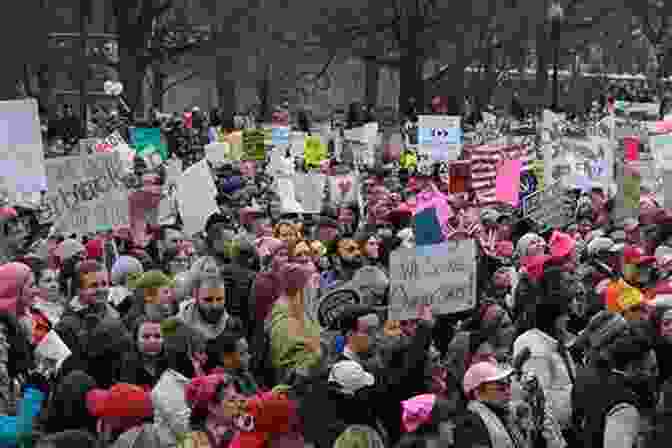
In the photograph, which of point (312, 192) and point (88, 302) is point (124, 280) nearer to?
point (88, 302)

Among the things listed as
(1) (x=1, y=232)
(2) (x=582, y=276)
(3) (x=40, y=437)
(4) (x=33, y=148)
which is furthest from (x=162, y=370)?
(4) (x=33, y=148)

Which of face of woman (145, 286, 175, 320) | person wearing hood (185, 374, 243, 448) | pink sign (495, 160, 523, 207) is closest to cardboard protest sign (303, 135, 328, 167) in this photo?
pink sign (495, 160, 523, 207)

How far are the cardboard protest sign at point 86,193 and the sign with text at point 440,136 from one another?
7.37m

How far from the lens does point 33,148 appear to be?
34.0 ft

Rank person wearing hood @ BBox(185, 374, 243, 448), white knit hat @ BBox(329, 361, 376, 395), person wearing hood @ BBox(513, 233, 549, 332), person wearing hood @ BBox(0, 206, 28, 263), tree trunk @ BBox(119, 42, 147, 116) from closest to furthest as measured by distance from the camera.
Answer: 1. person wearing hood @ BBox(185, 374, 243, 448)
2. white knit hat @ BBox(329, 361, 376, 395)
3. person wearing hood @ BBox(513, 233, 549, 332)
4. person wearing hood @ BBox(0, 206, 28, 263)
5. tree trunk @ BBox(119, 42, 147, 116)

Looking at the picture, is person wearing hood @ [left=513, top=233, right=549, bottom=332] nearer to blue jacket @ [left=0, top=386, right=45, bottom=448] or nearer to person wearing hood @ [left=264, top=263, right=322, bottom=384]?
person wearing hood @ [left=264, top=263, right=322, bottom=384]

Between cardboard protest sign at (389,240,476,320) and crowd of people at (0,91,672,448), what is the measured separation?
10cm

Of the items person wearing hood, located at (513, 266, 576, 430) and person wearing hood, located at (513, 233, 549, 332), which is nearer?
person wearing hood, located at (513, 266, 576, 430)

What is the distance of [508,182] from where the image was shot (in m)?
12.1

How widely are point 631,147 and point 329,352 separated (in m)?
8.87

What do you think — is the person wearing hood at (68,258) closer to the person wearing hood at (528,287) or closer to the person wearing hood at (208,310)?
the person wearing hood at (208,310)

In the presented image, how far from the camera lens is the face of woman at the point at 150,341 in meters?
6.27

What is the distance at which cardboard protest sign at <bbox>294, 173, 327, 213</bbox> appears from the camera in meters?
13.4

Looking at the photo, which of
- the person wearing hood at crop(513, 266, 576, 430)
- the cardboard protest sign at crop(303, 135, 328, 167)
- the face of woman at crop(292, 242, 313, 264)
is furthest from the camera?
the cardboard protest sign at crop(303, 135, 328, 167)
